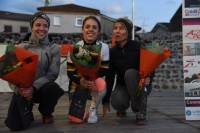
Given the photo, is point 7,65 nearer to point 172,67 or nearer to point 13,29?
point 172,67

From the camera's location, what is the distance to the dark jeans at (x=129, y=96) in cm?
621

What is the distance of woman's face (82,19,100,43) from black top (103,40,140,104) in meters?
0.37

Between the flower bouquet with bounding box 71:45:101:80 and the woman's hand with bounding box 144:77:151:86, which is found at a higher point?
the flower bouquet with bounding box 71:45:101:80

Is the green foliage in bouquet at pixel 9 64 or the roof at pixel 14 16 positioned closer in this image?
the green foliage in bouquet at pixel 9 64

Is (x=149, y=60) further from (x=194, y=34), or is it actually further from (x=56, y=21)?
(x=56, y=21)

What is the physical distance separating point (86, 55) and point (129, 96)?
0.82 metres

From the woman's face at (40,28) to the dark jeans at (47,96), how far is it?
604 millimetres

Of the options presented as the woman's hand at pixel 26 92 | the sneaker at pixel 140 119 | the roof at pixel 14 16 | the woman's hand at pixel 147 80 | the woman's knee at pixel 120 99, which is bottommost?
the sneaker at pixel 140 119

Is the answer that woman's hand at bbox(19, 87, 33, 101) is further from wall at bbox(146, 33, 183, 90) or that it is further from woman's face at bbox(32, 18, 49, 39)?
wall at bbox(146, 33, 183, 90)

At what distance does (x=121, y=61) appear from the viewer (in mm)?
6508

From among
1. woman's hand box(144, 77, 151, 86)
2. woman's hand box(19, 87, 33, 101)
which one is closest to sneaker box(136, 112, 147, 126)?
woman's hand box(144, 77, 151, 86)

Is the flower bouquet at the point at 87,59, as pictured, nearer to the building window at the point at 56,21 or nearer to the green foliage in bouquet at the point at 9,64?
the green foliage in bouquet at the point at 9,64

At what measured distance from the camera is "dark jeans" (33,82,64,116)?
6.11 meters

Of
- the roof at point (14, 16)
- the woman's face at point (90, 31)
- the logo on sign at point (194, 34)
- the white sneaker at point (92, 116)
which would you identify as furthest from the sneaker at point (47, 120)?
the roof at point (14, 16)
